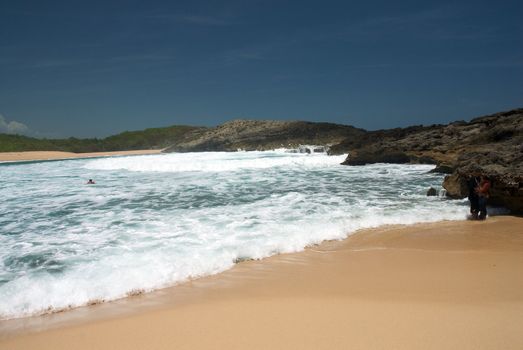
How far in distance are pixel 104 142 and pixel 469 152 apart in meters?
78.1

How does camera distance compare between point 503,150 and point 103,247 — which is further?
point 503,150

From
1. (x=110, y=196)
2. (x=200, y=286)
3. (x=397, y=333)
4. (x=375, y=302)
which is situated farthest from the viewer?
(x=110, y=196)

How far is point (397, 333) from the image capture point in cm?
307

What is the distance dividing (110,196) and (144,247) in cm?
670

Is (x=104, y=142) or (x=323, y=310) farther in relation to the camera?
(x=104, y=142)

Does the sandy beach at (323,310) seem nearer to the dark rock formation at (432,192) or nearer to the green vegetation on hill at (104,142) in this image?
the dark rock formation at (432,192)

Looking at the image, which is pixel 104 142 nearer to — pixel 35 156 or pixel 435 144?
pixel 35 156

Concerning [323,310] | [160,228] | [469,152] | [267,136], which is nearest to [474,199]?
[469,152]

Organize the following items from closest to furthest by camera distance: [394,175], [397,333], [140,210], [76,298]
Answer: [397,333], [76,298], [140,210], [394,175]

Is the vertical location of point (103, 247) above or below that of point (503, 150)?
below

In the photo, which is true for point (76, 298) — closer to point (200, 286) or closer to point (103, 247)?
point (200, 286)

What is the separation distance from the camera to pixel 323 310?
3.64 m

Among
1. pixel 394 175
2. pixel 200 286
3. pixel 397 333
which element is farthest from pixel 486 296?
pixel 394 175

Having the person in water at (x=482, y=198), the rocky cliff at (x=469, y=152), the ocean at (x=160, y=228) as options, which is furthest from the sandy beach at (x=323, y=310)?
the rocky cliff at (x=469, y=152)
